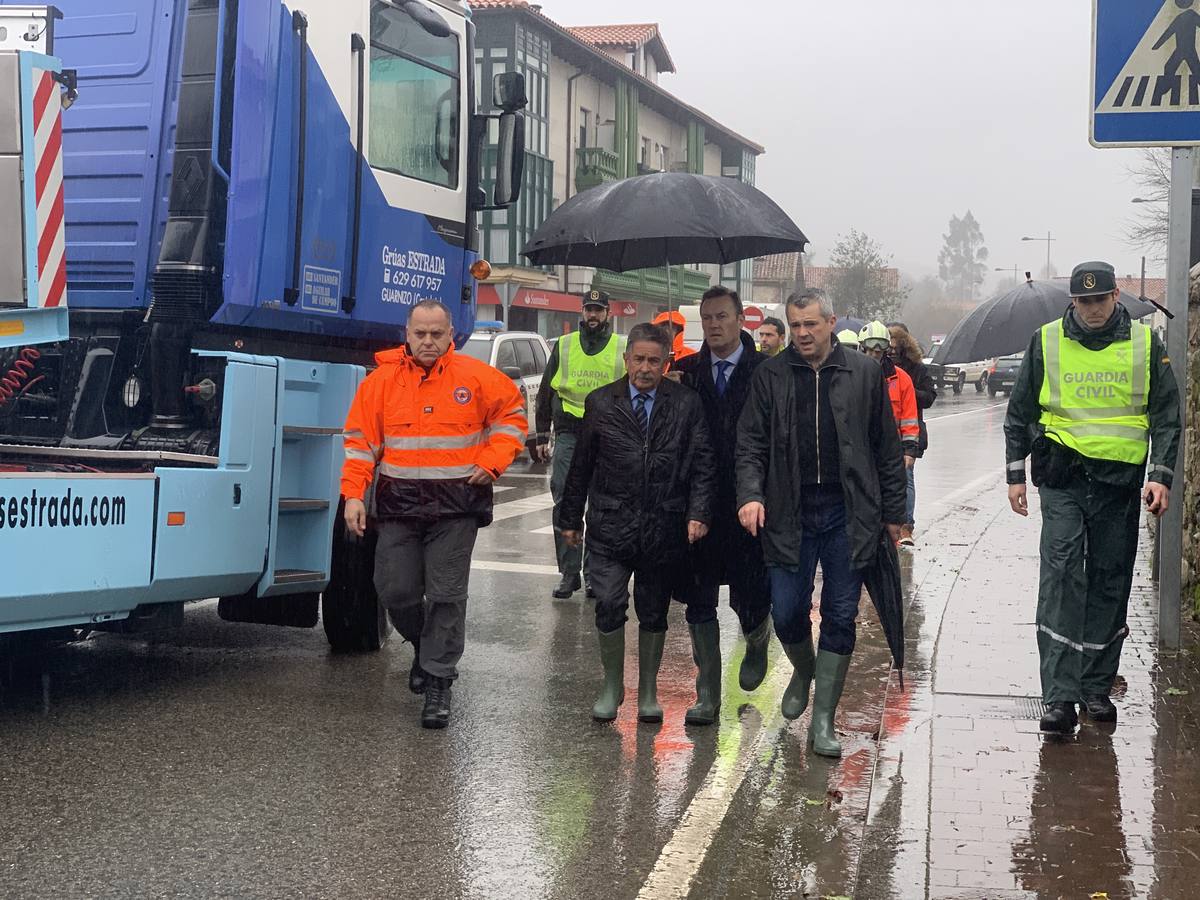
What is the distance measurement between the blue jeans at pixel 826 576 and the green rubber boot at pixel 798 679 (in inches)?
8.6

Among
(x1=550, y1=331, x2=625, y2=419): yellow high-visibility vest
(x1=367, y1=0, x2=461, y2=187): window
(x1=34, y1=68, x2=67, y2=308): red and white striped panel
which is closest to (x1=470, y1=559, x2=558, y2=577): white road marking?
(x1=550, y1=331, x2=625, y2=419): yellow high-visibility vest

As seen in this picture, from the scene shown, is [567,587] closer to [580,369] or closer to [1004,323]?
[580,369]

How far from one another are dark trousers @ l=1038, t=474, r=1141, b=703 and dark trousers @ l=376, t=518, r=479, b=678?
242cm

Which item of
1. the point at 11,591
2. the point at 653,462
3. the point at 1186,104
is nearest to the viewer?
the point at 11,591

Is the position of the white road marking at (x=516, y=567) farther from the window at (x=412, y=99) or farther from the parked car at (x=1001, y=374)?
the parked car at (x=1001, y=374)

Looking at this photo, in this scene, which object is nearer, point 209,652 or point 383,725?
point 383,725

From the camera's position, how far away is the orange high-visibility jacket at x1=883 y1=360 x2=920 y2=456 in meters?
11.2

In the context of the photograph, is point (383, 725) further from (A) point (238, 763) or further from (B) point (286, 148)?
(B) point (286, 148)

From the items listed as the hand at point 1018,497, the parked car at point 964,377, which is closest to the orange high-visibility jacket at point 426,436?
the hand at point 1018,497

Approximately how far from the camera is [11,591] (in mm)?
5801

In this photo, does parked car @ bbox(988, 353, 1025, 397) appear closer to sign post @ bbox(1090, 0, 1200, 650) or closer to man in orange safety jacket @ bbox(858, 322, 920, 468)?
man in orange safety jacket @ bbox(858, 322, 920, 468)

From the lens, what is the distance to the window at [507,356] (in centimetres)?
1988

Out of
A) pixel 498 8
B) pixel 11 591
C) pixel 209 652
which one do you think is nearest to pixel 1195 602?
pixel 209 652

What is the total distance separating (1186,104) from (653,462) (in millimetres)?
2955
